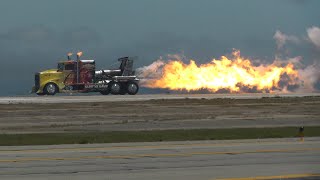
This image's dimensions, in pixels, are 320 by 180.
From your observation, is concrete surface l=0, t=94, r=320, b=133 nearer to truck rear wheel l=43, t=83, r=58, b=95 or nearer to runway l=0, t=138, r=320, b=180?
runway l=0, t=138, r=320, b=180

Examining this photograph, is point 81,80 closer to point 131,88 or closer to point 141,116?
point 131,88

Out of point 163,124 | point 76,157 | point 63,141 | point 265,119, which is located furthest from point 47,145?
point 265,119

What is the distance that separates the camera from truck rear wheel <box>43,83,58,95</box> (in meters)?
75.6

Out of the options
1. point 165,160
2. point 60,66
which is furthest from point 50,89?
point 165,160

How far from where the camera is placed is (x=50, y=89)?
7594 centimetres

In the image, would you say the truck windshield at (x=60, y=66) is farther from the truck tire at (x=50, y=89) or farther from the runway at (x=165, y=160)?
the runway at (x=165, y=160)

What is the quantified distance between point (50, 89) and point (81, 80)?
4.26m

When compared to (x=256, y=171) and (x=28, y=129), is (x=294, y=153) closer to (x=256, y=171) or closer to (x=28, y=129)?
(x=256, y=171)

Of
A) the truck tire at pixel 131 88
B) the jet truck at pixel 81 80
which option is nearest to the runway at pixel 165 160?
the jet truck at pixel 81 80

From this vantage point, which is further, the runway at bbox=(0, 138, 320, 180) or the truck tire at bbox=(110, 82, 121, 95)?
the truck tire at bbox=(110, 82, 121, 95)

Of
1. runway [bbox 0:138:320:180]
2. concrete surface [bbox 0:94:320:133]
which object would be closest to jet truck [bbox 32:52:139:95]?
concrete surface [bbox 0:94:320:133]

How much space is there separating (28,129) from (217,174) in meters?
24.2

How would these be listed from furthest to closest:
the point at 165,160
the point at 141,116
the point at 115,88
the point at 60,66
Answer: the point at 115,88
the point at 60,66
the point at 141,116
the point at 165,160

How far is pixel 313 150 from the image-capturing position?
21250 mm
